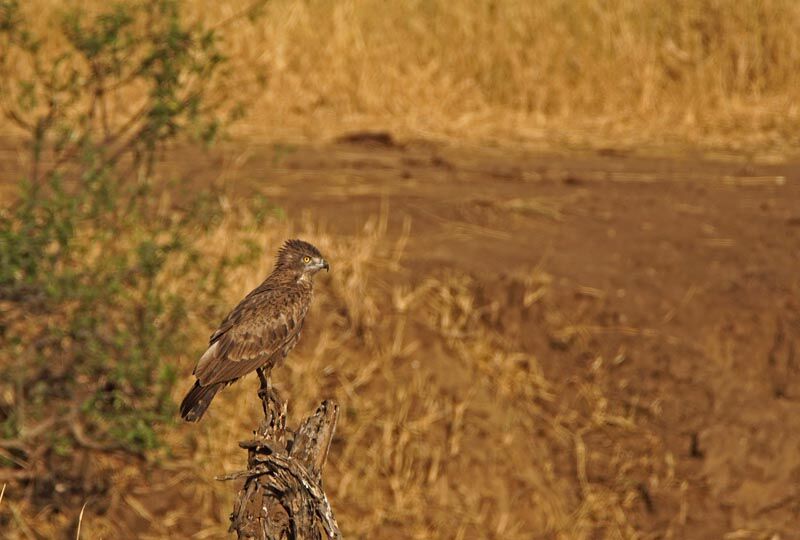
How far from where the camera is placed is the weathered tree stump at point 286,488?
460 cm

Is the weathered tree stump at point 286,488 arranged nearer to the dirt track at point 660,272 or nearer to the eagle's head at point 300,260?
the eagle's head at point 300,260

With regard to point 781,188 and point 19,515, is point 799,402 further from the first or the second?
point 19,515

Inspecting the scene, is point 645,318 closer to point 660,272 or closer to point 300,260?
point 660,272

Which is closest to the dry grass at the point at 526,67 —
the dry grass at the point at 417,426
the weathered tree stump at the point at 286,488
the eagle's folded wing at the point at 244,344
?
the dry grass at the point at 417,426

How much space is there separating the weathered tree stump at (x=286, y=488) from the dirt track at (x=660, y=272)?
5337 millimetres

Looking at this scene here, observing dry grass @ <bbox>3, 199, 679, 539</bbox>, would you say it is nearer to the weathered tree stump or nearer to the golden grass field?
the golden grass field

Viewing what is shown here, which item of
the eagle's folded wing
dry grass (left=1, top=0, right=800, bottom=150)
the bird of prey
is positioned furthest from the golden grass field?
the eagle's folded wing

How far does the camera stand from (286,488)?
4668 millimetres

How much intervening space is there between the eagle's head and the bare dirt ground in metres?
3.41

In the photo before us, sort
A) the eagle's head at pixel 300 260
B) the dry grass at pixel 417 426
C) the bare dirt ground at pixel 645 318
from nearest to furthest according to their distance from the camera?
the eagle's head at pixel 300 260
the dry grass at pixel 417 426
the bare dirt ground at pixel 645 318

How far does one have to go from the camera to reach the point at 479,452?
9.60 m

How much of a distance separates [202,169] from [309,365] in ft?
11.3

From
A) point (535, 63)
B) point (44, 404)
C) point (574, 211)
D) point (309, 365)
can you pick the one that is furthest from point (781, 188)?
point (44, 404)

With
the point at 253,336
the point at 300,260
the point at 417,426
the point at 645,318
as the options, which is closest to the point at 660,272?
the point at 645,318
